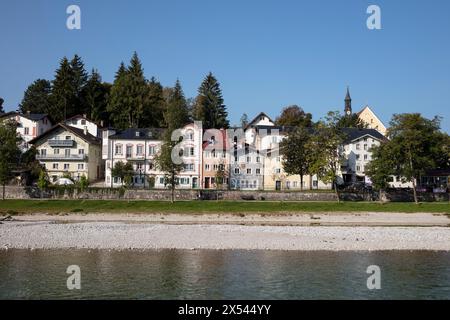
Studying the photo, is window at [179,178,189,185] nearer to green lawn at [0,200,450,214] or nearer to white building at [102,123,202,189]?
white building at [102,123,202,189]

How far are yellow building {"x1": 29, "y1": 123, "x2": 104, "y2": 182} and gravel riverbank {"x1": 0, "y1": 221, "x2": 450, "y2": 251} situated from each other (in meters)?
33.4

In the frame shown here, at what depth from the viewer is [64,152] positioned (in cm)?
8300

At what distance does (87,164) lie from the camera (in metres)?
83.1

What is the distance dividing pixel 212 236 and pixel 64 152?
163ft

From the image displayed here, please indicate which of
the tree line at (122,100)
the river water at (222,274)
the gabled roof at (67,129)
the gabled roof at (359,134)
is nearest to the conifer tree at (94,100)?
the tree line at (122,100)

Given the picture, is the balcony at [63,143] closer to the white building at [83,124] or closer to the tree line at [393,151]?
the white building at [83,124]

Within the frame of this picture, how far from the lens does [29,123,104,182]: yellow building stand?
82.1 m

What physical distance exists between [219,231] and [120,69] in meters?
78.0

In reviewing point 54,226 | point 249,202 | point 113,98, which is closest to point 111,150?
point 113,98

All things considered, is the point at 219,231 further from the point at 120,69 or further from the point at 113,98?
the point at 120,69

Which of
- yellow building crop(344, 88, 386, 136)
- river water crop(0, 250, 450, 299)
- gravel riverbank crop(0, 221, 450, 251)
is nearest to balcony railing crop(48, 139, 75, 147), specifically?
gravel riverbank crop(0, 221, 450, 251)

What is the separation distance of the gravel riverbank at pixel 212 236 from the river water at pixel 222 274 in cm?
223
